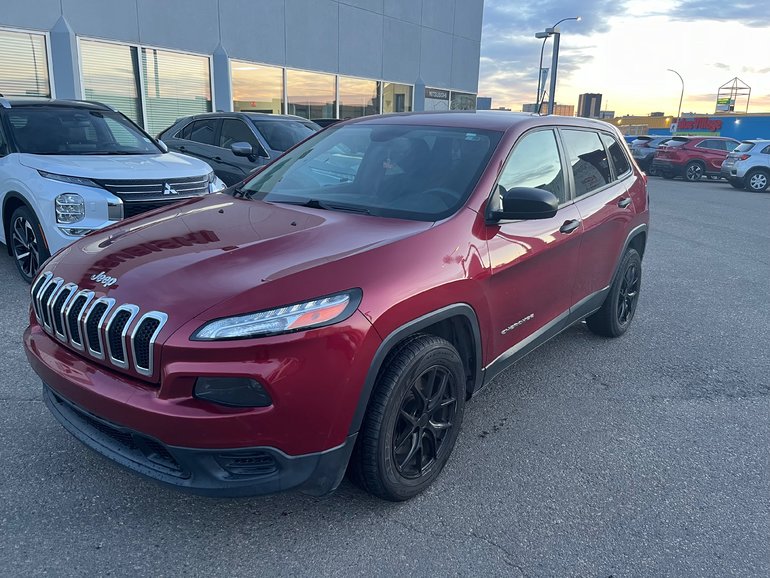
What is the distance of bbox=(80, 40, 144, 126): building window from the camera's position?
12.9m

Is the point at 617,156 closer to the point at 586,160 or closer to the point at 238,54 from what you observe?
the point at 586,160

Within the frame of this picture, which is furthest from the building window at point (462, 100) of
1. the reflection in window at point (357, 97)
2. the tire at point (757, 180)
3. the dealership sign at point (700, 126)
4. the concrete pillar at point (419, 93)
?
the dealership sign at point (700, 126)

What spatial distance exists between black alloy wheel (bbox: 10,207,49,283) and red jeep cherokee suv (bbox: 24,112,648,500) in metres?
2.52

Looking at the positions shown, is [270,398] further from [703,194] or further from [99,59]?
[703,194]

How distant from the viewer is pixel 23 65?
11875 millimetres

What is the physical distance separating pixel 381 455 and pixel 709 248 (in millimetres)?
8410

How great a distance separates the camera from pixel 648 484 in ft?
9.55

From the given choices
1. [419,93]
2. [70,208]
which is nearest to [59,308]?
[70,208]

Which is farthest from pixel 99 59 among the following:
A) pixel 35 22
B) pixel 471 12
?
Result: pixel 471 12

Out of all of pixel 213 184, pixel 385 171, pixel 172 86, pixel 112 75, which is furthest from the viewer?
pixel 172 86

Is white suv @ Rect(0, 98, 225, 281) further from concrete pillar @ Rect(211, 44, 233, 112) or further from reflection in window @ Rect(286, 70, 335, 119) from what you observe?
reflection in window @ Rect(286, 70, 335, 119)

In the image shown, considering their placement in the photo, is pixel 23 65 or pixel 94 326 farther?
pixel 23 65

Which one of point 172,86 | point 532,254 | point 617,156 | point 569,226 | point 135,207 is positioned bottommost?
point 135,207

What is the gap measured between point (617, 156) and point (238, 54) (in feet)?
43.9
